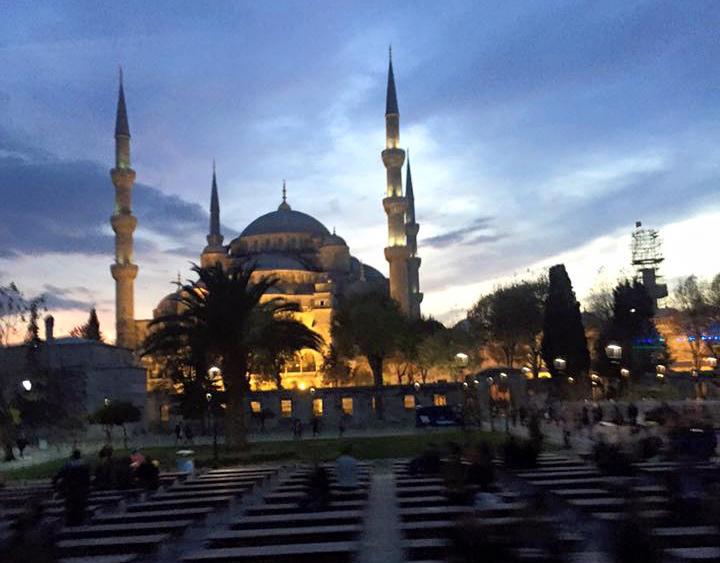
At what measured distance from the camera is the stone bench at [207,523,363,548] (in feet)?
36.7

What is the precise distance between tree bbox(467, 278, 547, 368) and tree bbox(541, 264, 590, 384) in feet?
29.8

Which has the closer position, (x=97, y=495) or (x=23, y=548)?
(x=23, y=548)

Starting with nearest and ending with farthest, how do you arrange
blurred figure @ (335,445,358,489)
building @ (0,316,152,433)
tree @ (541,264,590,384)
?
1. blurred figure @ (335,445,358,489)
2. building @ (0,316,152,433)
3. tree @ (541,264,590,384)

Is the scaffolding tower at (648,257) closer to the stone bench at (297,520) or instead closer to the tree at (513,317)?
the tree at (513,317)

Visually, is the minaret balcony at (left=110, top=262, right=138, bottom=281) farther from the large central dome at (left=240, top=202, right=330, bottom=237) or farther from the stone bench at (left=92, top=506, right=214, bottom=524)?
the stone bench at (left=92, top=506, right=214, bottom=524)

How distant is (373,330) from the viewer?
59.7 meters

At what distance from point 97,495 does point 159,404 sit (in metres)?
41.5

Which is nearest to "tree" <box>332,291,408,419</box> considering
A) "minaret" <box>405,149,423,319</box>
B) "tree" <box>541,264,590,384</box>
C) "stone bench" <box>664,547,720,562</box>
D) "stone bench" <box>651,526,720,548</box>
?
"tree" <box>541,264,590,384</box>

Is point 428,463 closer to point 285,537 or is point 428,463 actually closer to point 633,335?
point 285,537

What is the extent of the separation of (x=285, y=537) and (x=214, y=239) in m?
83.5

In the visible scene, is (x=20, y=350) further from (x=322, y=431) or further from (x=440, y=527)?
(x=440, y=527)

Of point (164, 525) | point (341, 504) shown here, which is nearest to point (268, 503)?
point (341, 504)

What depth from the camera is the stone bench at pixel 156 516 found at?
13602 millimetres

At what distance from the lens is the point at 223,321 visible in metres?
28.6
